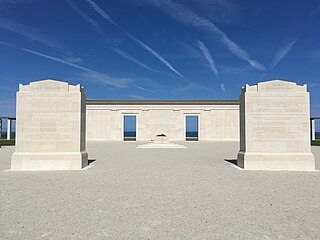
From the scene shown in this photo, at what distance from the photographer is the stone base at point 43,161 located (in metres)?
11.5

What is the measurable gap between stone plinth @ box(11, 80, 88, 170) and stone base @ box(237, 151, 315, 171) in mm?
7572

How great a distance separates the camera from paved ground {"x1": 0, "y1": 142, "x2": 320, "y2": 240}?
425 cm

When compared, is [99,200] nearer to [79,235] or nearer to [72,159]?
[79,235]

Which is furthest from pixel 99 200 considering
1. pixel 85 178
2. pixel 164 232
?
pixel 85 178

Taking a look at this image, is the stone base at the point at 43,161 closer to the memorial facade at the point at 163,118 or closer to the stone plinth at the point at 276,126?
A: the stone plinth at the point at 276,126

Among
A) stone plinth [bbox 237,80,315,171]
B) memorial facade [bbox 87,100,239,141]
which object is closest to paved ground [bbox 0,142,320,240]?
stone plinth [bbox 237,80,315,171]

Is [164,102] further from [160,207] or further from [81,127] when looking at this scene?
[160,207]

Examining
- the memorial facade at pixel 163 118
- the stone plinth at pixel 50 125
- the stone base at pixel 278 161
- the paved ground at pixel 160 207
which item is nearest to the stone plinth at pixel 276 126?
the stone base at pixel 278 161

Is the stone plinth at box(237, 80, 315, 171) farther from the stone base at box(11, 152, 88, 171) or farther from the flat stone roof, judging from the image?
the flat stone roof

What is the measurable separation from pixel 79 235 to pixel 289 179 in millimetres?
7627

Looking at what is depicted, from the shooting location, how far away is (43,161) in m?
11.5

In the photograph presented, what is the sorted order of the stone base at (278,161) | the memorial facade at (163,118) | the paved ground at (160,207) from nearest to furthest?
the paved ground at (160,207)
the stone base at (278,161)
the memorial facade at (163,118)

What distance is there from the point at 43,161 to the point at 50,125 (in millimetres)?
1614

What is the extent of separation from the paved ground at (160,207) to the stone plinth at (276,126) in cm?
236
